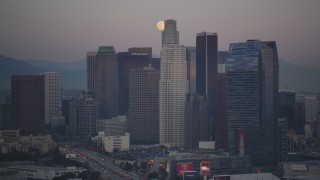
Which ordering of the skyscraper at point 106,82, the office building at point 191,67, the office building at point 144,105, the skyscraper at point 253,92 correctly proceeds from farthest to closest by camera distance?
1. the skyscraper at point 106,82
2. the office building at point 191,67
3. the office building at point 144,105
4. the skyscraper at point 253,92

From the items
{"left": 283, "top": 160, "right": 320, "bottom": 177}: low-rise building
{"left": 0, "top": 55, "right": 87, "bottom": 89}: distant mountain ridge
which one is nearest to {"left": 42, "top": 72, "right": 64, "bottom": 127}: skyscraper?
{"left": 0, "top": 55, "right": 87, "bottom": 89}: distant mountain ridge

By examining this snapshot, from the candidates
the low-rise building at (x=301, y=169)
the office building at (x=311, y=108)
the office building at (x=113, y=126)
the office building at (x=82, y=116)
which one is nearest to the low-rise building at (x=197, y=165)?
the low-rise building at (x=301, y=169)

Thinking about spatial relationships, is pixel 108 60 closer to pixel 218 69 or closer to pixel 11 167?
pixel 218 69

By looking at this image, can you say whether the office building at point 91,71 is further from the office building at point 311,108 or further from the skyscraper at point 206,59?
the office building at point 311,108

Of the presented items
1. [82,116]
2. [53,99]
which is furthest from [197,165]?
[53,99]

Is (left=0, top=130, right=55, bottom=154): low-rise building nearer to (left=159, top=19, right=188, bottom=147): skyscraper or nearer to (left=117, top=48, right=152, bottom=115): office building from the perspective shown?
(left=159, top=19, right=188, bottom=147): skyscraper

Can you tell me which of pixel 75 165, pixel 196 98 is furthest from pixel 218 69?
pixel 75 165
